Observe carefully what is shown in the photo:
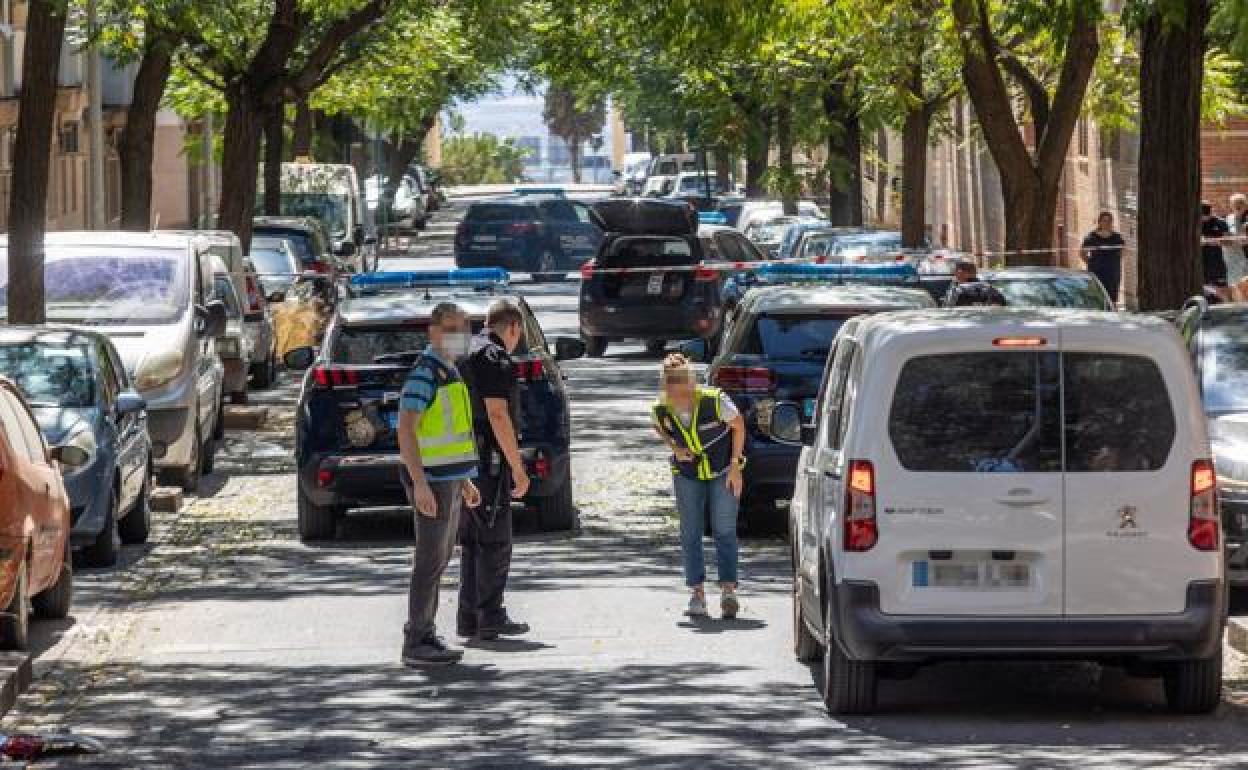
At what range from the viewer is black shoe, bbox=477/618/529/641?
14.3 metres

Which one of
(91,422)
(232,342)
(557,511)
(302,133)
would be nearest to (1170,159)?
(557,511)

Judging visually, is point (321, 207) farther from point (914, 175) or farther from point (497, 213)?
point (914, 175)

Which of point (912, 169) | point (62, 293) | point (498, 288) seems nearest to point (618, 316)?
point (912, 169)

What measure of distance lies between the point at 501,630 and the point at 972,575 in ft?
11.5

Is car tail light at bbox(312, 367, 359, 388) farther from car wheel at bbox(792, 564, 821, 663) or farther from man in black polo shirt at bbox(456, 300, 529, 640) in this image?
car wheel at bbox(792, 564, 821, 663)

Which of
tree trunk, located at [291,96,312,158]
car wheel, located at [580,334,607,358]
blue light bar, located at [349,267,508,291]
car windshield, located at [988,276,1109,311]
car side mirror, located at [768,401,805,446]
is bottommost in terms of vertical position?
car wheel, located at [580,334,607,358]

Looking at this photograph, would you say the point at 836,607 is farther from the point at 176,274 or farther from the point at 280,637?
the point at 176,274

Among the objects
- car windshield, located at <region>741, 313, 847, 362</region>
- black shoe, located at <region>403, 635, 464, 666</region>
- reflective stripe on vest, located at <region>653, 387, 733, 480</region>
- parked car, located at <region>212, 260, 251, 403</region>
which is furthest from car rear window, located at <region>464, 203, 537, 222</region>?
black shoe, located at <region>403, 635, 464, 666</region>

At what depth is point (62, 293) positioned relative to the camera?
23.9 metres

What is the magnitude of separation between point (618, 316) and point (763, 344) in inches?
689

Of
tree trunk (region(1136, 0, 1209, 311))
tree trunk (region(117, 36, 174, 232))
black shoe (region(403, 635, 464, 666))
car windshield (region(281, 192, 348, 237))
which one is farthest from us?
car windshield (region(281, 192, 348, 237))

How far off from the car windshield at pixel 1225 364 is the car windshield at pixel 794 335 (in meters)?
2.65

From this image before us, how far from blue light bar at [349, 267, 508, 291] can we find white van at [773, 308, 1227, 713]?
8655mm

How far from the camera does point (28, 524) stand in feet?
44.2
